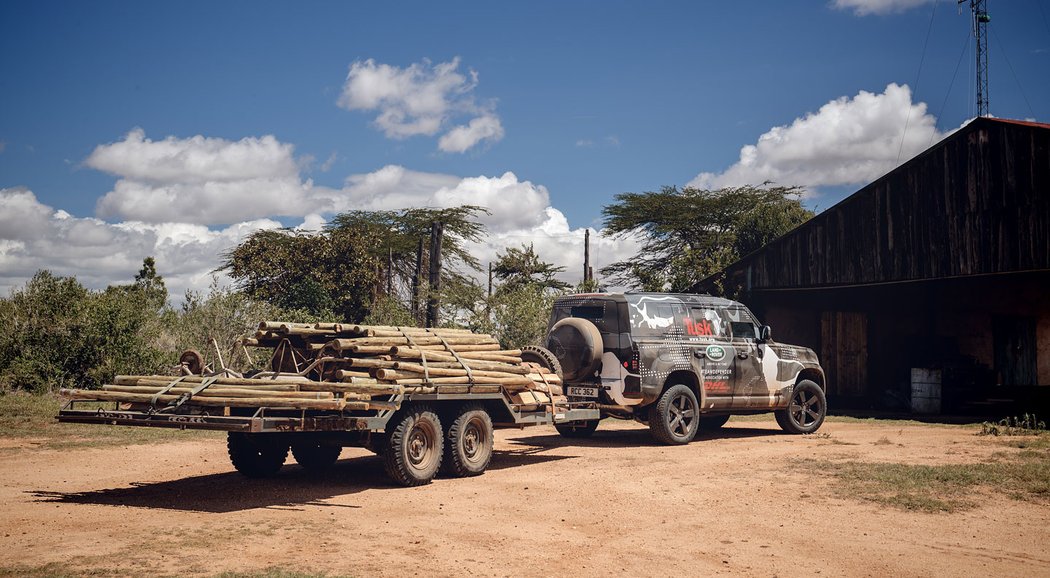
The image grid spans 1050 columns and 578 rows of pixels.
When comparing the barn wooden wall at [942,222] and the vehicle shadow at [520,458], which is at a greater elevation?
the barn wooden wall at [942,222]

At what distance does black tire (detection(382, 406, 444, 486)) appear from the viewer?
10695mm

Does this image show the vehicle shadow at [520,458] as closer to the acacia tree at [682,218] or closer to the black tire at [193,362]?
the black tire at [193,362]

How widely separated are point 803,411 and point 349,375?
10.4 m

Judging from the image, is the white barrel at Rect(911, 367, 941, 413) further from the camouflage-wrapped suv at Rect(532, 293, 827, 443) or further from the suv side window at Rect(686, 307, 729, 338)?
the suv side window at Rect(686, 307, 729, 338)

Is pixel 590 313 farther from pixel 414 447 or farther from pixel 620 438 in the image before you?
pixel 414 447

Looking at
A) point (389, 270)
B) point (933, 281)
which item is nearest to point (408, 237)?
point (389, 270)

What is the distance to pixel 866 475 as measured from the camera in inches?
468

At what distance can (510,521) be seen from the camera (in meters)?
9.17

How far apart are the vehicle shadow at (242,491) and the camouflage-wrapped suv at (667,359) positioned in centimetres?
250

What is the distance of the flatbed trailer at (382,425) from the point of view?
9.59 m

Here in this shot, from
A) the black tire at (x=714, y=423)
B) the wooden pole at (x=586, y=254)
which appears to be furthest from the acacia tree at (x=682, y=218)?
the black tire at (x=714, y=423)

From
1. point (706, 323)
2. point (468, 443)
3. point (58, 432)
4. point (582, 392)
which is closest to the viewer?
point (468, 443)

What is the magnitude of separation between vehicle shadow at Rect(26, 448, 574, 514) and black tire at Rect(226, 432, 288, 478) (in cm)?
16

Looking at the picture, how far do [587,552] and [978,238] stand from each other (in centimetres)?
1590
